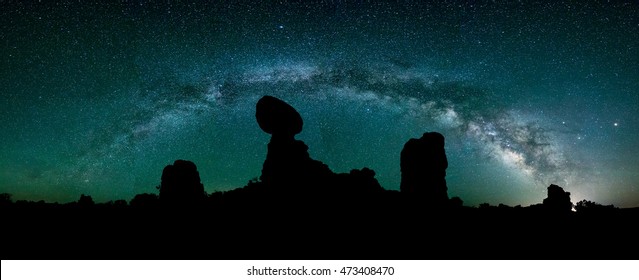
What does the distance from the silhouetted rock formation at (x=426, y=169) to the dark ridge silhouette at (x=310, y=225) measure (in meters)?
0.11

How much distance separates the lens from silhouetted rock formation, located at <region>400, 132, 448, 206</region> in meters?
35.7

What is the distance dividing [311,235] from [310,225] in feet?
8.11

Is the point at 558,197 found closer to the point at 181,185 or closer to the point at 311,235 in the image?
the point at 311,235

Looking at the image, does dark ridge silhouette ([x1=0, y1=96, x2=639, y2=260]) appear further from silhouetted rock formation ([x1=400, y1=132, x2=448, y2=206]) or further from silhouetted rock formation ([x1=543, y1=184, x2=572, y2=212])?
silhouetted rock formation ([x1=543, y1=184, x2=572, y2=212])

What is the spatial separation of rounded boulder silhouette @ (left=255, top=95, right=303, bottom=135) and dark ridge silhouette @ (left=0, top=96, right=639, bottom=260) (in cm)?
11

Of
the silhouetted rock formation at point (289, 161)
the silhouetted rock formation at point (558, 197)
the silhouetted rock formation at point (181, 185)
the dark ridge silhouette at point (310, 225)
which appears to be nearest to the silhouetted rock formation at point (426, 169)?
the dark ridge silhouette at point (310, 225)

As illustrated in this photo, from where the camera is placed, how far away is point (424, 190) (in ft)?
117

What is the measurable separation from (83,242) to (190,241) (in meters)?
5.68

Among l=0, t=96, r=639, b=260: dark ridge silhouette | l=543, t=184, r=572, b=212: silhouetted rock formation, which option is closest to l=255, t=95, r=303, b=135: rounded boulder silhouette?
l=0, t=96, r=639, b=260: dark ridge silhouette

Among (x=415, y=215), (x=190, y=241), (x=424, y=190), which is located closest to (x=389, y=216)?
(x=415, y=215)

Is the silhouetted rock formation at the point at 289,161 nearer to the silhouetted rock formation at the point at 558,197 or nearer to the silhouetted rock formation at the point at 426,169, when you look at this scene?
the silhouetted rock formation at the point at 426,169

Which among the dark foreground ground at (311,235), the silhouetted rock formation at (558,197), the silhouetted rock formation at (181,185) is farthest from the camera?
the silhouetted rock formation at (558,197)

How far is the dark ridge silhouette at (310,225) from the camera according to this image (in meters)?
17.1

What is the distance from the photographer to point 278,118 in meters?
36.1
